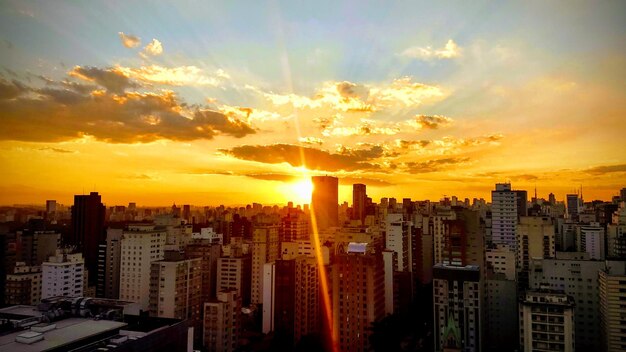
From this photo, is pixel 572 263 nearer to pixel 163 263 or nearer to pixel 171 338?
pixel 171 338

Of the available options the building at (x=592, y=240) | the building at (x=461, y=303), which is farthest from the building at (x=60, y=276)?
the building at (x=592, y=240)

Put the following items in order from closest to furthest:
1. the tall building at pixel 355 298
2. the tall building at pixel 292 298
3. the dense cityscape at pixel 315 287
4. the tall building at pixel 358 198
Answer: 1. the dense cityscape at pixel 315 287
2. the tall building at pixel 355 298
3. the tall building at pixel 292 298
4. the tall building at pixel 358 198

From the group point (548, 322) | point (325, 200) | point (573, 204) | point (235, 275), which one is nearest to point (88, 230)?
point (235, 275)

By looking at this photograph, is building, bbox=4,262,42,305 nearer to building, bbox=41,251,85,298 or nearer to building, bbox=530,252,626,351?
building, bbox=41,251,85,298

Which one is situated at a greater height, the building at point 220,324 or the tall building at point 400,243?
the tall building at point 400,243

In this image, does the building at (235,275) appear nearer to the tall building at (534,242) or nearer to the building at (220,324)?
the building at (220,324)

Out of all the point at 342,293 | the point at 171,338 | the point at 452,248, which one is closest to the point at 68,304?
the point at 171,338
